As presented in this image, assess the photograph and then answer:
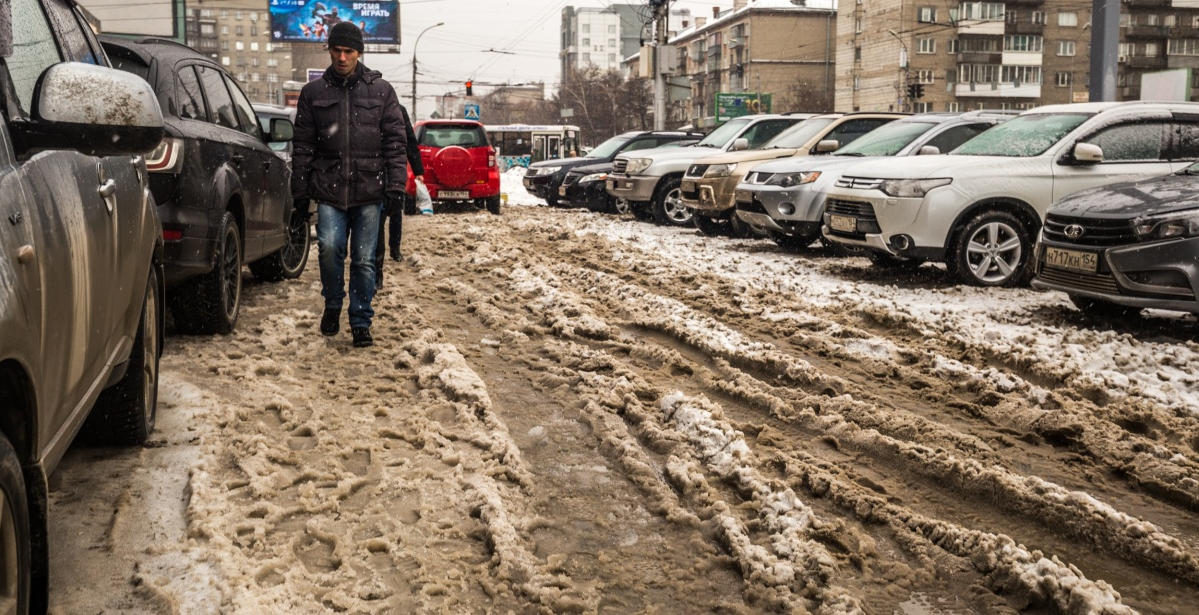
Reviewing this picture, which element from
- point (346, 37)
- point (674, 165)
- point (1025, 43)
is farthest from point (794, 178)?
point (1025, 43)

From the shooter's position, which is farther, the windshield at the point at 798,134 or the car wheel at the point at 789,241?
the windshield at the point at 798,134

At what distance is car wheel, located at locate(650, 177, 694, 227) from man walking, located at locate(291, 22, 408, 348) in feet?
34.6

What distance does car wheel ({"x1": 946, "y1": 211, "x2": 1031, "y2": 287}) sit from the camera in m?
9.23

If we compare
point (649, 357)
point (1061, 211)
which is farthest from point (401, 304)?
point (1061, 211)

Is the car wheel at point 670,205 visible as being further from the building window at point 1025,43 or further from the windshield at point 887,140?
the building window at point 1025,43

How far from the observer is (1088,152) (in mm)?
8906

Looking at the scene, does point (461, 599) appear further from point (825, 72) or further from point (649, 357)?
point (825, 72)

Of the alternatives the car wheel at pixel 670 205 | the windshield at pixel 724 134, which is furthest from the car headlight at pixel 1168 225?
the car wheel at pixel 670 205

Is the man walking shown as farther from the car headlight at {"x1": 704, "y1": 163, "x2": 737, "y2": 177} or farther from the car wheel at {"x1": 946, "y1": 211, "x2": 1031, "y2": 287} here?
the car headlight at {"x1": 704, "y1": 163, "x2": 737, "y2": 177}

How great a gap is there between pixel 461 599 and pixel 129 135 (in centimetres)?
143

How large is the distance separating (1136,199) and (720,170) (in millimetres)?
7611

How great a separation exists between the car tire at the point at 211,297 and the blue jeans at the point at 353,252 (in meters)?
0.56

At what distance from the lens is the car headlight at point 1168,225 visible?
6773 mm

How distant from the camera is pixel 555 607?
2904mm
